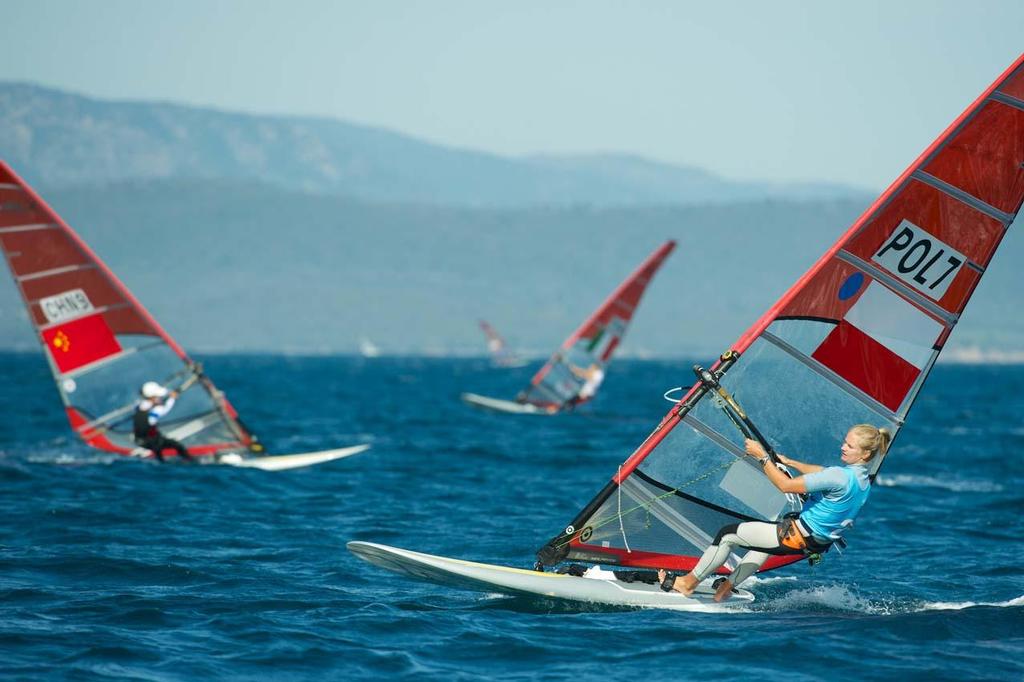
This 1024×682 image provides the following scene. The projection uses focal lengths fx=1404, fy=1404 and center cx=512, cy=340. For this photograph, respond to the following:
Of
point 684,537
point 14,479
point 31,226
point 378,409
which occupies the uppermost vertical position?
point 31,226

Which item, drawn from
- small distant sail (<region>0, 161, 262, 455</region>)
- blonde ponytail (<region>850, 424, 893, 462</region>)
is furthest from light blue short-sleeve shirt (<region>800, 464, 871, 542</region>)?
small distant sail (<region>0, 161, 262, 455</region>)

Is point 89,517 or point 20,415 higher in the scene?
point 89,517

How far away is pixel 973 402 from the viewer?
5931 cm

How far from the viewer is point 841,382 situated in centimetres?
1217

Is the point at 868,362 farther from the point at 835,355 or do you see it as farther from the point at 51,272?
the point at 51,272

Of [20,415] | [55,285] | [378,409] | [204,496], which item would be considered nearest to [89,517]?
[204,496]

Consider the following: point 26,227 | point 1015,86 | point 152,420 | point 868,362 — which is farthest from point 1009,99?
point 26,227

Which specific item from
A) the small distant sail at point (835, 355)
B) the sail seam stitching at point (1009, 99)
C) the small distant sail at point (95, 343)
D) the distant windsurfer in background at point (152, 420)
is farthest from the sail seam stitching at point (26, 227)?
the sail seam stitching at point (1009, 99)

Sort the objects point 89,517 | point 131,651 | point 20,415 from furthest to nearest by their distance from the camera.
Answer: point 20,415 < point 89,517 < point 131,651

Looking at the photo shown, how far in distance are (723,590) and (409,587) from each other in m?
2.82

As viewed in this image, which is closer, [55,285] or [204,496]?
[204,496]

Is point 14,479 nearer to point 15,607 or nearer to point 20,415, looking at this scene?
point 15,607

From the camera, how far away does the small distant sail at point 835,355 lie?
11664 mm

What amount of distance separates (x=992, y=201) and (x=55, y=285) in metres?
14.5
